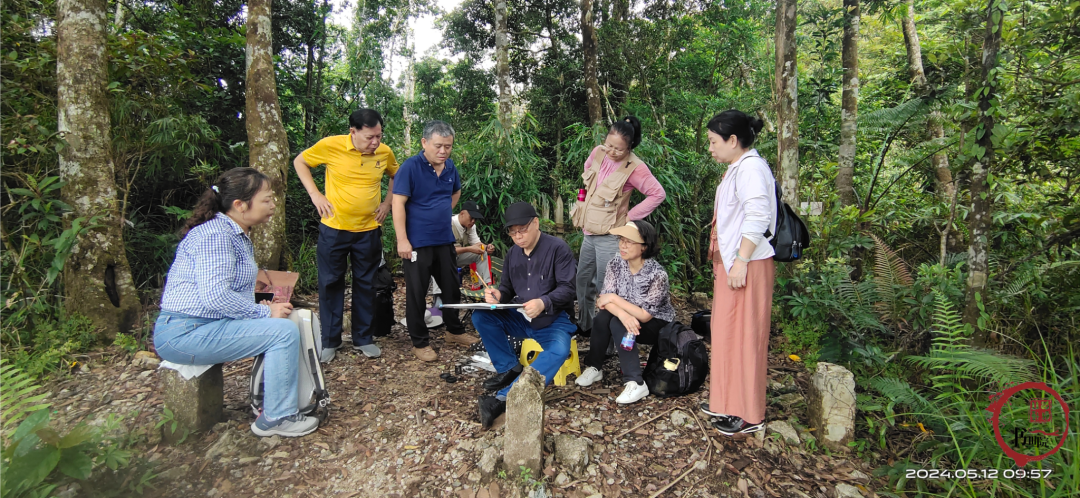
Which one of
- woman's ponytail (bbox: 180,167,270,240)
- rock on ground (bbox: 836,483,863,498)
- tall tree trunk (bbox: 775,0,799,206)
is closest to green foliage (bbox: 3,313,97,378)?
woman's ponytail (bbox: 180,167,270,240)

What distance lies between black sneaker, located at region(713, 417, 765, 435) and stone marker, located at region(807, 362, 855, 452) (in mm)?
332

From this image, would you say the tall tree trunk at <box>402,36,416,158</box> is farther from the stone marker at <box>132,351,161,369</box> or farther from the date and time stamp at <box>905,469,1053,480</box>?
the date and time stamp at <box>905,469,1053,480</box>

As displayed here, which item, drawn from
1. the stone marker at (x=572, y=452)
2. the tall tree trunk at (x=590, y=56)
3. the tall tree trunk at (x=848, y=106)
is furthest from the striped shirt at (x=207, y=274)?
the tall tree trunk at (x=590, y=56)

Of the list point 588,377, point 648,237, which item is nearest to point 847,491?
point 588,377

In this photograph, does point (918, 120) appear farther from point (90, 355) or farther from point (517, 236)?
point (90, 355)

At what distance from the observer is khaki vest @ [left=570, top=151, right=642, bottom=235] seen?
12.8 feet

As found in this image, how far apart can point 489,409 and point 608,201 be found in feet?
6.00

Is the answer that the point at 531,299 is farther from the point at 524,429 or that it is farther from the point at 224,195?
the point at 224,195

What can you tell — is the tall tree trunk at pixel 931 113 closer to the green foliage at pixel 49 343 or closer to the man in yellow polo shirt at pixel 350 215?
the man in yellow polo shirt at pixel 350 215

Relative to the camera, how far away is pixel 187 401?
278 cm

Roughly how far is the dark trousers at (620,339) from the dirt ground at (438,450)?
20 cm

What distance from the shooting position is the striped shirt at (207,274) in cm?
260

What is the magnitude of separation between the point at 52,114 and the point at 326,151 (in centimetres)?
244

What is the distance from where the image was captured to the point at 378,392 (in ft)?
11.7
